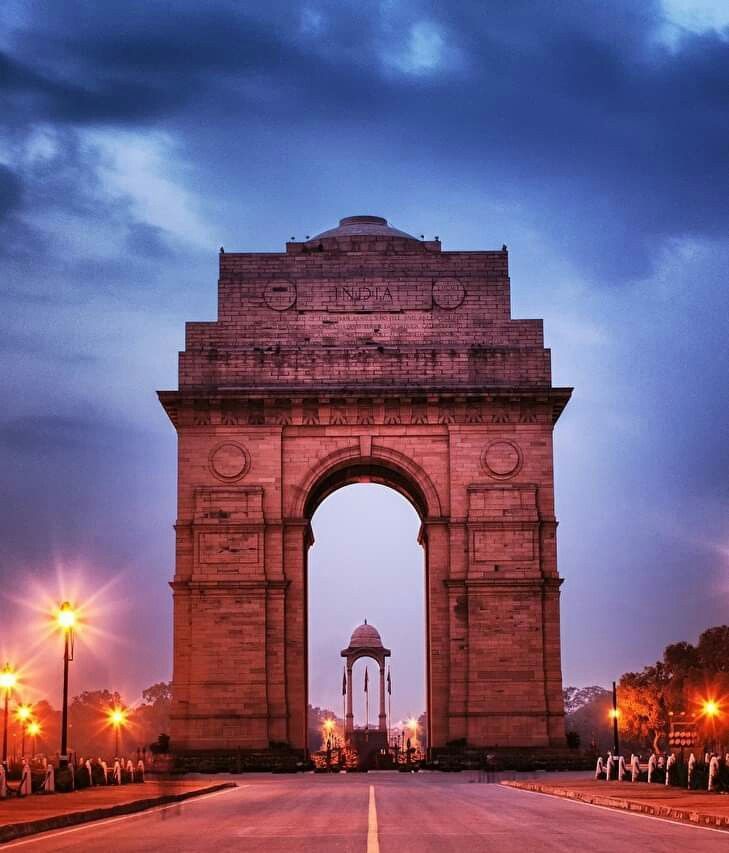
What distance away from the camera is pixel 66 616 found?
39.2 m

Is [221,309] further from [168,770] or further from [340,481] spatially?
[168,770]

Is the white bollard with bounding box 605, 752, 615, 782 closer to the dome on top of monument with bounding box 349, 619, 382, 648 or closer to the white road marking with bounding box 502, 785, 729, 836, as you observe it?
the white road marking with bounding box 502, 785, 729, 836

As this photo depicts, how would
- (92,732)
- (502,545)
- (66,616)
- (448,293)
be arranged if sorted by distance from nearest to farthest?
1. (66,616)
2. (502,545)
3. (448,293)
4. (92,732)

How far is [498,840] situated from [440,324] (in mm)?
40979

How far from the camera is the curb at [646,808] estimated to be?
71.7 feet

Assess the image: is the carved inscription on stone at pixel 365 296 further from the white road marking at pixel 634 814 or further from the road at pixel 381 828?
the road at pixel 381 828

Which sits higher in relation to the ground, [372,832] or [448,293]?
[448,293]

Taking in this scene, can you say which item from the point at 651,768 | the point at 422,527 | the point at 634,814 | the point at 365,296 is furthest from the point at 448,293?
the point at 634,814

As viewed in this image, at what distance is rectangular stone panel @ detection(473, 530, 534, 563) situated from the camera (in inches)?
2194

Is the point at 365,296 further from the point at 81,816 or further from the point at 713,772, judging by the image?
the point at 81,816

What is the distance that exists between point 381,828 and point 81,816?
5453mm

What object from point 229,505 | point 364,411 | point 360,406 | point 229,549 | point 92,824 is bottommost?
point 92,824

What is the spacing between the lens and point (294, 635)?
56.0 metres

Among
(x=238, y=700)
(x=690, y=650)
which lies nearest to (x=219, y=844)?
(x=238, y=700)
